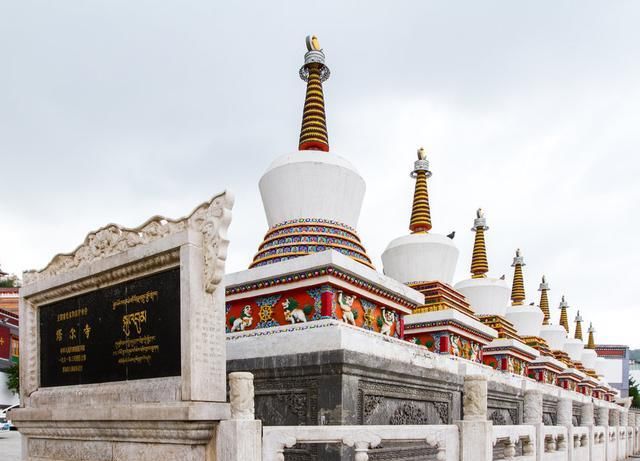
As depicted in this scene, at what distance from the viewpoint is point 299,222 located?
38.4ft

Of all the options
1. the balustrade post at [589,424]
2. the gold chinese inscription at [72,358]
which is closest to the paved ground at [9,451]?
the gold chinese inscription at [72,358]

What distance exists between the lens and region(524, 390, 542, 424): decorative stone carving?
35.3 feet

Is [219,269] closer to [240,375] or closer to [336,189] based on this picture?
[240,375]

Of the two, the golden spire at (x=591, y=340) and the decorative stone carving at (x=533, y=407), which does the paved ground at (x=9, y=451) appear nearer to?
the decorative stone carving at (x=533, y=407)

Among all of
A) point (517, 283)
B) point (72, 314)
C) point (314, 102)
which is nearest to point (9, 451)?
point (72, 314)

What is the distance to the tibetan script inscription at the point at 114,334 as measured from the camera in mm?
6398

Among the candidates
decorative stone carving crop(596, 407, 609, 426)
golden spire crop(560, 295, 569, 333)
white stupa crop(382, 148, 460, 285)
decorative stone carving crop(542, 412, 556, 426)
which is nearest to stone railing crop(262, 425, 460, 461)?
white stupa crop(382, 148, 460, 285)

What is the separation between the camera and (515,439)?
30.0 feet

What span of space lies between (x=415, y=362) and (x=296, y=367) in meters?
2.39

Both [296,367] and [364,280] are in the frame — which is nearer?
[296,367]

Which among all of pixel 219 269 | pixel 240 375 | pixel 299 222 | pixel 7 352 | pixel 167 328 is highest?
pixel 299 222

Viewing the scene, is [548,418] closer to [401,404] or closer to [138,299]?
[401,404]

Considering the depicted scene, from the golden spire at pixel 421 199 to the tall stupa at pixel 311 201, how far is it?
6369 millimetres

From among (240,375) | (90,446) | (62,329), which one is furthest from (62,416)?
(240,375)
